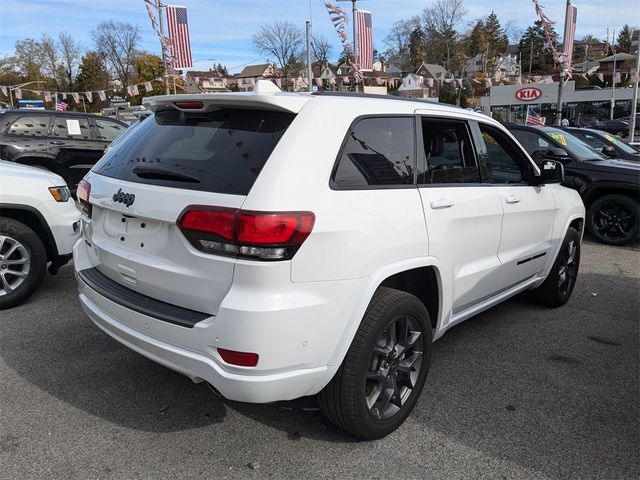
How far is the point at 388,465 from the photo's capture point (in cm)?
256

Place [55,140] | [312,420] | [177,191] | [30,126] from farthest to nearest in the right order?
[55,140] < [30,126] < [312,420] < [177,191]

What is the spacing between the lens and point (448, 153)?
334 cm

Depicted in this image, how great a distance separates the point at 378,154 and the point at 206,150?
91 centimetres

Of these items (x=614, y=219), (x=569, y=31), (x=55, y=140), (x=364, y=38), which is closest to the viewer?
(x=614, y=219)

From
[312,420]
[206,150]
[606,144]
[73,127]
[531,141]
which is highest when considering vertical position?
[206,150]

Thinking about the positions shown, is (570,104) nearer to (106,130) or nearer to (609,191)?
(609,191)

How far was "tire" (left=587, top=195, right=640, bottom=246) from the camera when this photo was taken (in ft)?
24.7

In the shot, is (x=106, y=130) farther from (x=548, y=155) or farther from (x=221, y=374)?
(x=221, y=374)

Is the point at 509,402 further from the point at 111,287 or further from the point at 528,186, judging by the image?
the point at 111,287

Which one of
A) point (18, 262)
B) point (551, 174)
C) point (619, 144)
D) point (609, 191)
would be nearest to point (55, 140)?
point (18, 262)

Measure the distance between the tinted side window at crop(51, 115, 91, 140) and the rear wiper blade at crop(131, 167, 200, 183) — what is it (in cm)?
789

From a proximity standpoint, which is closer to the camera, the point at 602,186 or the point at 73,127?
the point at 602,186

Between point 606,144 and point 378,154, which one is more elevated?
point 378,154

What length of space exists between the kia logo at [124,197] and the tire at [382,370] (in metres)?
1.32
